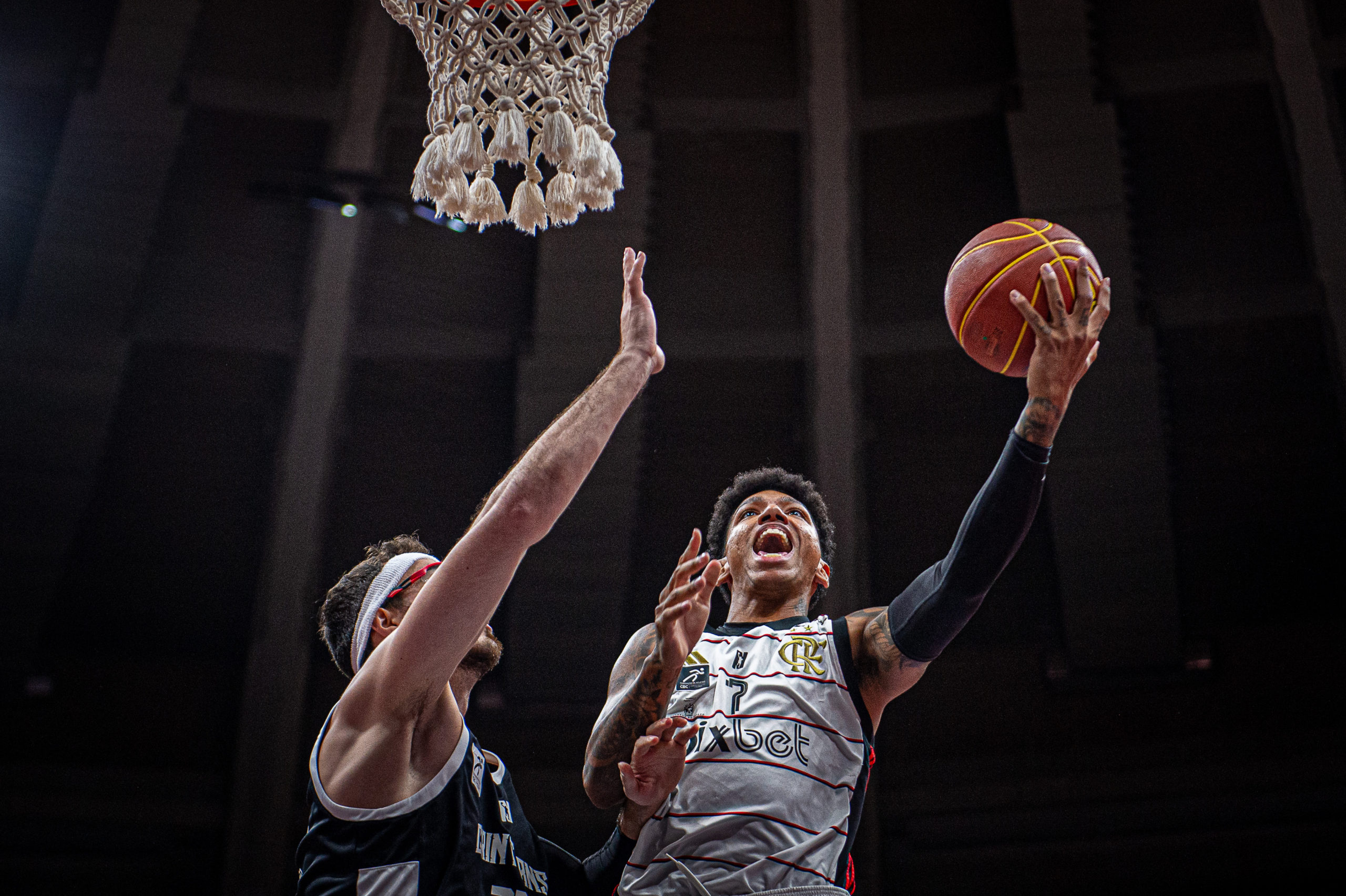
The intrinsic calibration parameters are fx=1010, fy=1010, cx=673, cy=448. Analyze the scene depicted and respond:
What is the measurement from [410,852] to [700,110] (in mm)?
6233

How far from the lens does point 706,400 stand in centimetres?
715

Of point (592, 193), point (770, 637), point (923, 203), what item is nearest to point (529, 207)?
point (592, 193)

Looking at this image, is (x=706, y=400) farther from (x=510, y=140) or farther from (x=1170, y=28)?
(x=510, y=140)

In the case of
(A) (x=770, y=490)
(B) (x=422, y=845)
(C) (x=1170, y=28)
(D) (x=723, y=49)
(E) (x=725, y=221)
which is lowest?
(B) (x=422, y=845)

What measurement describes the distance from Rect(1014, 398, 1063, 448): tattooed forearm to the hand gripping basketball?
14mm

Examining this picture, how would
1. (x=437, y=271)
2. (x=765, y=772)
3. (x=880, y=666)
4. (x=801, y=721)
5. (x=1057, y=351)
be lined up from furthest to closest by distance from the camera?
(x=437, y=271), (x=880, y=666), (x=801, y=721), (x=765, y=772), (x=1057, y=351)

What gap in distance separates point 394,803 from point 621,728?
2.28ft

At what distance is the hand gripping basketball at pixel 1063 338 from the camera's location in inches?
94.8

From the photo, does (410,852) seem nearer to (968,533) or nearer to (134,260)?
(968,533)

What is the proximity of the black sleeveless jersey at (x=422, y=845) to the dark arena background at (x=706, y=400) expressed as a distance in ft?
14.5

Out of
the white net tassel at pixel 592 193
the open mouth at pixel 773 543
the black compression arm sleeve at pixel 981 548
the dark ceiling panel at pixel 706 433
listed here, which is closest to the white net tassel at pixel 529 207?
the white net tassel at pixel 592 193

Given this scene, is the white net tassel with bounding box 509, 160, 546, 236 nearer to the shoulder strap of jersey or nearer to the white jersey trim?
the shoulder strap of jersey

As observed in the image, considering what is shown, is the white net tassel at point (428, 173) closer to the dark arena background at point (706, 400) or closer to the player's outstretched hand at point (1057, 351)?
the player's outstretched hand at point (1057, 351)

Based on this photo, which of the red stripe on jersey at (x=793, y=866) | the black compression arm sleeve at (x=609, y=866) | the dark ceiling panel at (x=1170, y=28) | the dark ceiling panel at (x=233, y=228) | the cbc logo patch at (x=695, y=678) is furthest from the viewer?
the dark ceiling panel at (x=233, y=228)
